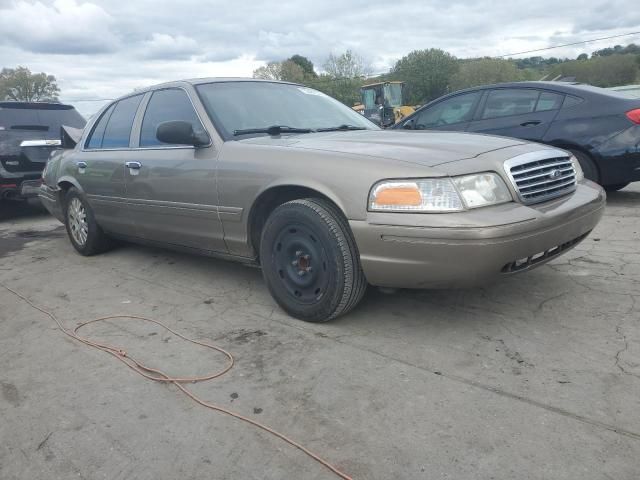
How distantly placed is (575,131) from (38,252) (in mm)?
5956

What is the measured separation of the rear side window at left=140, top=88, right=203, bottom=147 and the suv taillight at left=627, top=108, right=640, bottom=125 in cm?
446

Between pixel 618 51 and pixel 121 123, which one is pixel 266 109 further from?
pixel 618 51

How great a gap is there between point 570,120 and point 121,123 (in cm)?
462

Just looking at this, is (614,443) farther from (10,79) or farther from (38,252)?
(10,79)

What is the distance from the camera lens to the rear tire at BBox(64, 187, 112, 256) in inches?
210

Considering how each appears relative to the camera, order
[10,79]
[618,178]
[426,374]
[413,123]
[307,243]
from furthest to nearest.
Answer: [10,79], [413,123], [618,178], [307,243], [426,374]

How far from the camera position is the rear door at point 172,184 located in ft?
12.6

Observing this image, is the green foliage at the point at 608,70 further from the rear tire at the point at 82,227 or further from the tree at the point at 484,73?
the rear tire at the point at 82,227

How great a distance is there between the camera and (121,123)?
492cm

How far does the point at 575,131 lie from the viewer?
232 inches

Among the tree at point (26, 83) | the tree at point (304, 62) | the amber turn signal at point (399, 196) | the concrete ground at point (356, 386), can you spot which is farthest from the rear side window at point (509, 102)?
the tree at point (304, 62)

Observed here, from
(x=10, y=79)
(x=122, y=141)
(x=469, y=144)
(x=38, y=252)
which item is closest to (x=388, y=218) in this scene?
(x=469, y=144)

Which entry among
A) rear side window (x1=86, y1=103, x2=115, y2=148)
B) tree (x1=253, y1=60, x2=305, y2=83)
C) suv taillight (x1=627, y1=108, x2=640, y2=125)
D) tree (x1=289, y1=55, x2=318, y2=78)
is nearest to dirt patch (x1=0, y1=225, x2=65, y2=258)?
rear side window (x1=86, y1=103, x2=115, y2=148)

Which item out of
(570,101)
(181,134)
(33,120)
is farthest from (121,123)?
(570,101)
